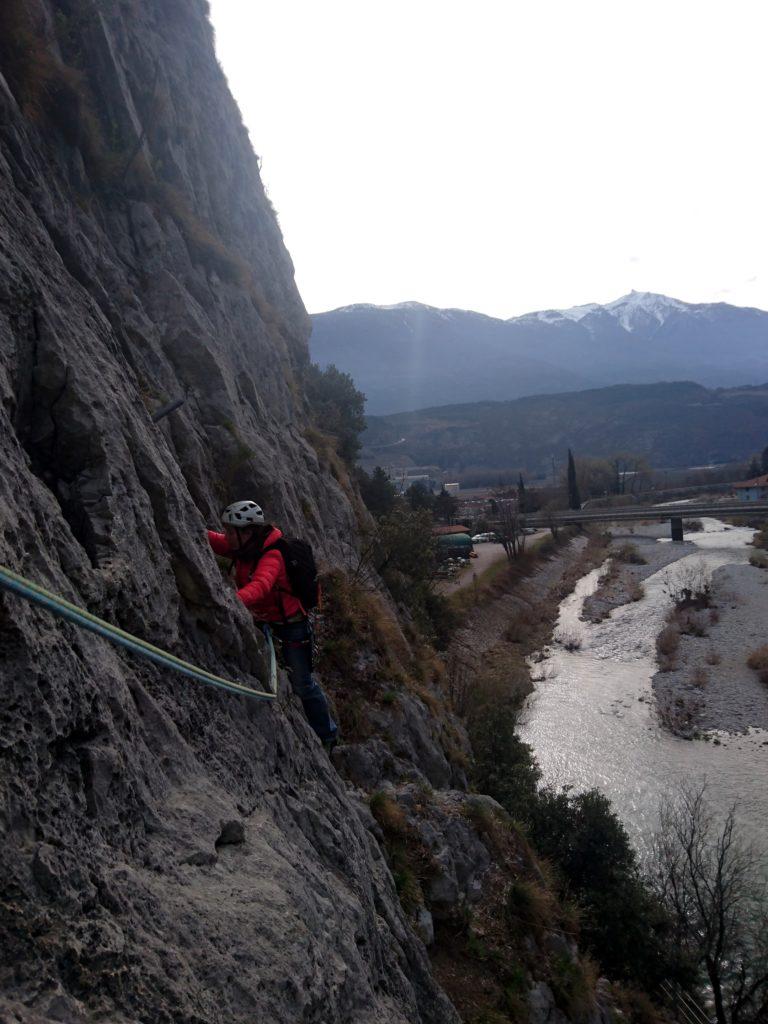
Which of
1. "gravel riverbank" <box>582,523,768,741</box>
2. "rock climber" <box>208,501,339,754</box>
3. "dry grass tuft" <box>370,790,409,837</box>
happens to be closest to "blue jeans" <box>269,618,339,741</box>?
"rock climber" <box>208,501,339,754</box>

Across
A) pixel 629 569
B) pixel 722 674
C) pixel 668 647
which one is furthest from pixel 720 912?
pixel 629 569

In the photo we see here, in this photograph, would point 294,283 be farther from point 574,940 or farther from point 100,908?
point 100,908

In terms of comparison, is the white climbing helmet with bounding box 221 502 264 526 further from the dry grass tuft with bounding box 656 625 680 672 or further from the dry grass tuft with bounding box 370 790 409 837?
the dry grass tuft with bounding box 656 625 680 672

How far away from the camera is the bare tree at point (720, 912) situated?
12.2 m

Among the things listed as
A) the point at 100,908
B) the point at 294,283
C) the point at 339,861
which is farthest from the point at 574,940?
the point at 294,283

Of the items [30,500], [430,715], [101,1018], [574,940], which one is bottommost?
[574,940]

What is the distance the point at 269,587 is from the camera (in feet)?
16.9

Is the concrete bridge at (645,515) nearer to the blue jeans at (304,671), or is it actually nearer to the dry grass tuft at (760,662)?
the dry grass tuft at (760,662)

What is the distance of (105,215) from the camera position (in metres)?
13.1

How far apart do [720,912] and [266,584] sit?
1248 cm

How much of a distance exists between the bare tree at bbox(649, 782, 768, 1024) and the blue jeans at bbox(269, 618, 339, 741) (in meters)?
10.1

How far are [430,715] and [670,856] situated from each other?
702cm

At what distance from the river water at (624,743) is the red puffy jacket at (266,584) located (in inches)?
581

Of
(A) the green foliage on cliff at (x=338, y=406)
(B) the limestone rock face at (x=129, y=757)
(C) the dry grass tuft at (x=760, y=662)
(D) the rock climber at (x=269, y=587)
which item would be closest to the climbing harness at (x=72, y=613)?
(B) the limestone rock face at (x=129, y=757)
